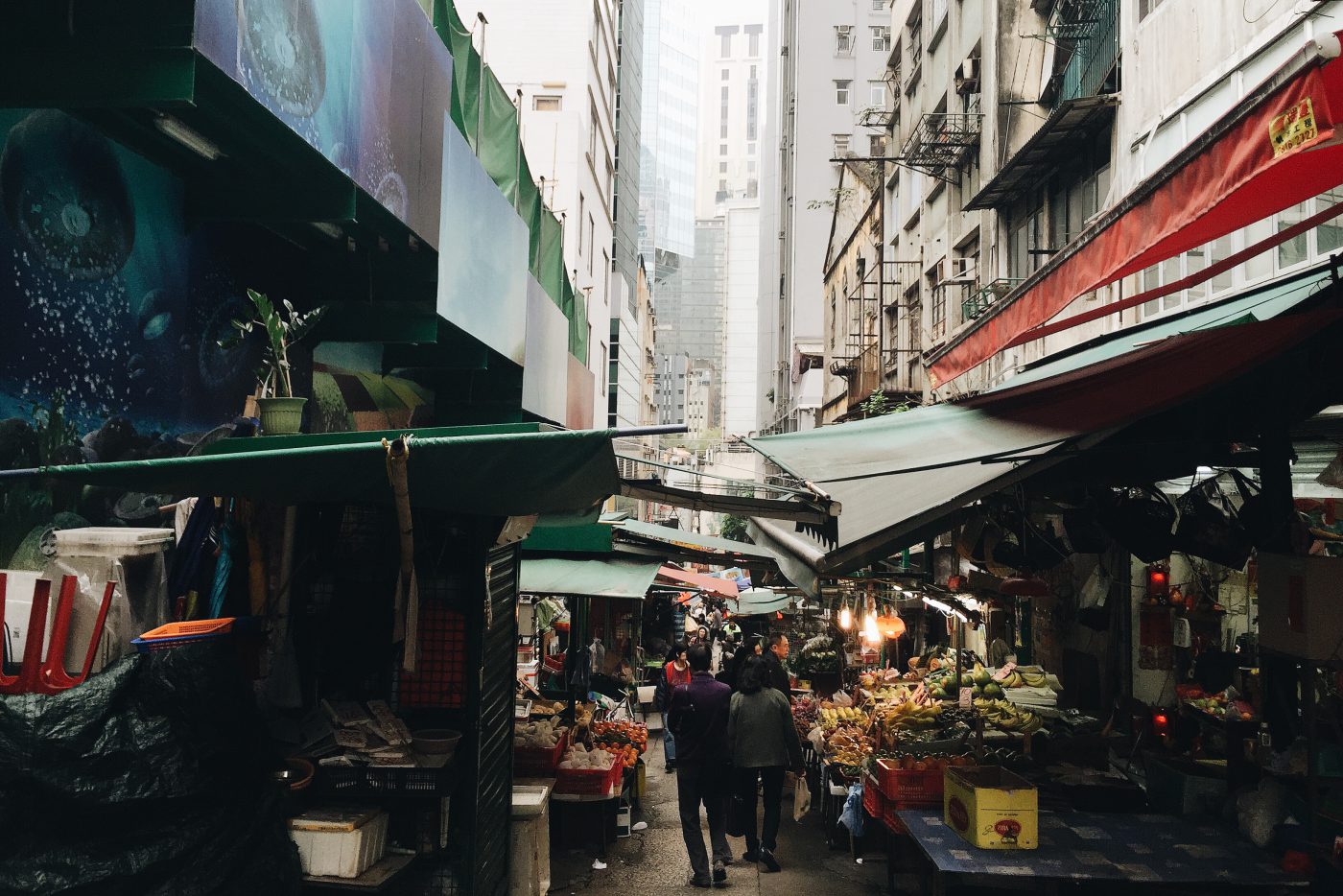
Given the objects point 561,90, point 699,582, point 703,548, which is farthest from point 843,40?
point 703,548

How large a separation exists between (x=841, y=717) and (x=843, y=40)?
56.2 meters

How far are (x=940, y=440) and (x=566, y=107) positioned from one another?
90.3 feet

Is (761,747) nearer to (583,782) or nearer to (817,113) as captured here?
(583,782)

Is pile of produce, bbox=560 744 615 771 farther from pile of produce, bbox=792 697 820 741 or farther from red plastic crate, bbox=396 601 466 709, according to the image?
red plastic crate, bbox=396 601 466 709

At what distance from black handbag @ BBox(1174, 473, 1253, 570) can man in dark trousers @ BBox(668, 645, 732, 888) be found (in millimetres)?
4629

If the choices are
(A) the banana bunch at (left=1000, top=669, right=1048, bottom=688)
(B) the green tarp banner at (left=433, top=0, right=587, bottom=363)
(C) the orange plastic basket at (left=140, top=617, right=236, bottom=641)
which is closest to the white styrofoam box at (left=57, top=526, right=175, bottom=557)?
(C) the orange plastic basket at (left=140, top=617, right=236, bottom=641)

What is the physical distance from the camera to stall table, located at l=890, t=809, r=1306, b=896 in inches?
251

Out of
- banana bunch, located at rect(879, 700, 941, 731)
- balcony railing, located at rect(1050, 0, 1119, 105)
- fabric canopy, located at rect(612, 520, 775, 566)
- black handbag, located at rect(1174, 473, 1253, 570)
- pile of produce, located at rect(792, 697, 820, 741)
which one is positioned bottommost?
pile of produce, located at rect(792, 697, 820, 741)

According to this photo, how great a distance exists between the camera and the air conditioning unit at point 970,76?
20781mm

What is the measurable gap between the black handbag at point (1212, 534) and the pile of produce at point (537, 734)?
6.00 metres

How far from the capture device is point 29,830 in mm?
3729

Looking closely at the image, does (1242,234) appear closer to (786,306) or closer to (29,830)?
(29,830)

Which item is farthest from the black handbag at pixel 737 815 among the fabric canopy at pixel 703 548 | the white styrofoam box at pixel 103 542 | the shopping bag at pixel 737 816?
the white styrofoam box at pixel 103 542

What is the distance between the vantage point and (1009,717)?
990 cm
